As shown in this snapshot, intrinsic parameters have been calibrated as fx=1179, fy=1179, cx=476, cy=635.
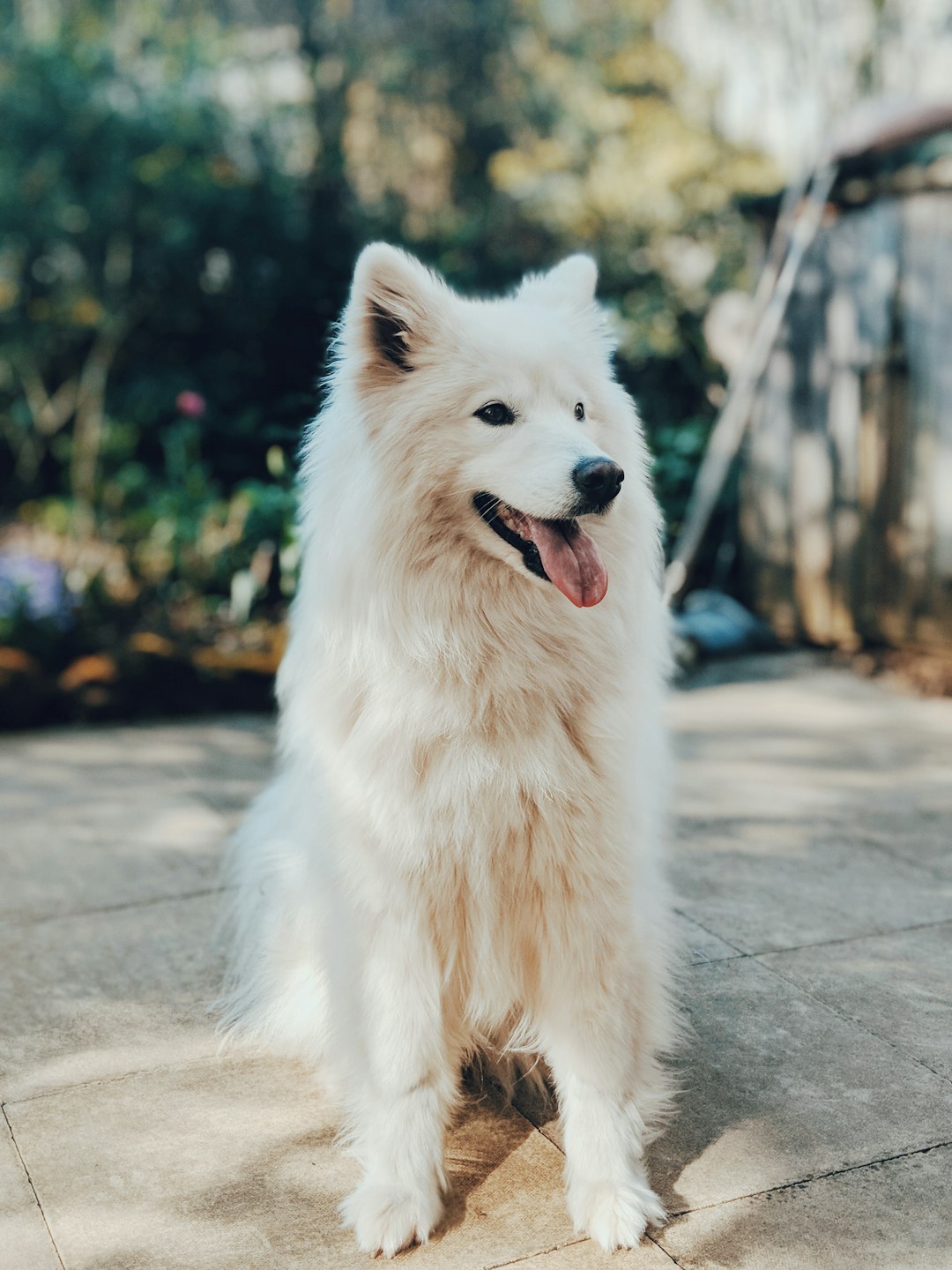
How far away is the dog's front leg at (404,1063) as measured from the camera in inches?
75.7

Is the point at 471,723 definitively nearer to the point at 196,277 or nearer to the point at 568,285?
the point at 568,285

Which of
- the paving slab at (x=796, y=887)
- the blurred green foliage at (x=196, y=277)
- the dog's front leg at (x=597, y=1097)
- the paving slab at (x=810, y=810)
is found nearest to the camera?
the dog's front leg at (x=597, y=1097)

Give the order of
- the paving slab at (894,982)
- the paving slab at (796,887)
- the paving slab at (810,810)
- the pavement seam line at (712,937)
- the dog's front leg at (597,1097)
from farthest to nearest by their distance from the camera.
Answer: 1. the paving slab at (810,810)
2. the paving slab at (796,887)
3. the pavement seam line at (712,937)
4. the paving slab at (894,982)
5. the dog's front leg at (597,1097)

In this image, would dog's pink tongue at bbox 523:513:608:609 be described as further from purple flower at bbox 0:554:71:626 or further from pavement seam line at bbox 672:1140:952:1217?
purple flower at bbox 0:554:71:626

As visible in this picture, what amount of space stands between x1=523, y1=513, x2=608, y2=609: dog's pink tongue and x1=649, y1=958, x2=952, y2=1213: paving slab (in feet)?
3.21

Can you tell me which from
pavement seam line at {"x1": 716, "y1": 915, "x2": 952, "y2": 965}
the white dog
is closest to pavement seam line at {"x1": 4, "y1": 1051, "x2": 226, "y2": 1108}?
the white dog

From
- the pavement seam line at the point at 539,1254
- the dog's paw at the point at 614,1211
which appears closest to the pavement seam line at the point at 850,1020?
the dog's paw at the point at 614,1211

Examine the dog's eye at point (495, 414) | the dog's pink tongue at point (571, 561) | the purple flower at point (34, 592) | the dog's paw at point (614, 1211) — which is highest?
the dog's eye at point (495, 414)

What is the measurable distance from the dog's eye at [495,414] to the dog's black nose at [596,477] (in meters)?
0.18

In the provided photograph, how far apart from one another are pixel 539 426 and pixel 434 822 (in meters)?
0.67

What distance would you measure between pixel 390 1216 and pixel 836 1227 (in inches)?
27.3

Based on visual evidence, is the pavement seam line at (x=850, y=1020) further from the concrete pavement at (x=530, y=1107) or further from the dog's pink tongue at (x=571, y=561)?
the dog's pink tongue at (x=571, y=561)

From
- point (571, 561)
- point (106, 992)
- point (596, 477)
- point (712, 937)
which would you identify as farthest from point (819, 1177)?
point (106, 992)

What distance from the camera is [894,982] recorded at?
2.63 m
